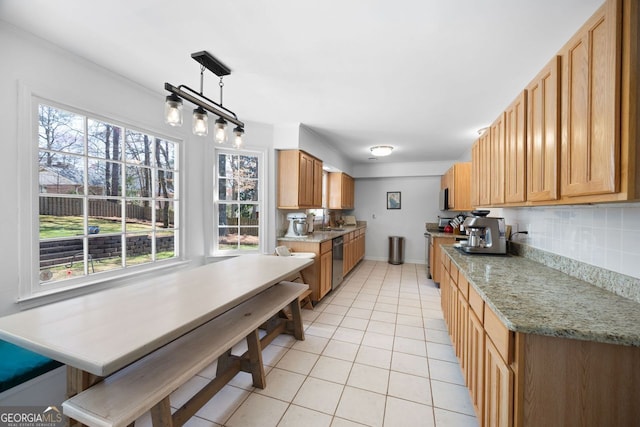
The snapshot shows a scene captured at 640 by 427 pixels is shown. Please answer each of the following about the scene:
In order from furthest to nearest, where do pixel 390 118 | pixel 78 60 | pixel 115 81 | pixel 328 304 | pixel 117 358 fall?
1. pixel 328 304
2. pixel 390 118
3. pixel 115 81
4. pixel 78 60
5. pixel 117 358

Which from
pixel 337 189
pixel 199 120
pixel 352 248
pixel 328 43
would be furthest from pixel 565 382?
pixel 337 189

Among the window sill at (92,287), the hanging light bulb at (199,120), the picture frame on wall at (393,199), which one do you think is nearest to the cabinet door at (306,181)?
the window sill at (92,287)

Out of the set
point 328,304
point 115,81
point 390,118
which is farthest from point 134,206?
point 390,118

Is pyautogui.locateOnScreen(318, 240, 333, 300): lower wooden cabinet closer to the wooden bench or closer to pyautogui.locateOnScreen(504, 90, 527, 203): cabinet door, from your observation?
the wooden bench

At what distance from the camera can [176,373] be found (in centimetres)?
133

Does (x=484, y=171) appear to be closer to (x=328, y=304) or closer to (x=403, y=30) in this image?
(x=403, y=30)

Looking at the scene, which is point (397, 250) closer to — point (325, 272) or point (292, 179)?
point (325, 272)

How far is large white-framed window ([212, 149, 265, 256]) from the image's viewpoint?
11.4 feet

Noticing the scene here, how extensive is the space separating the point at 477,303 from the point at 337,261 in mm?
2785

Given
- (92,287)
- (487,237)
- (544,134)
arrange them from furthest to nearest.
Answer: (487,237)
(92,287)
(544,134)

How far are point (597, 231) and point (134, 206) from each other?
376cm

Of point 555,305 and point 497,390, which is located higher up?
point 555,305

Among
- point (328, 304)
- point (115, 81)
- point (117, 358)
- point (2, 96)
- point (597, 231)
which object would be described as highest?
point (115, 81)

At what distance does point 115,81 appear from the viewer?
2.33 m
